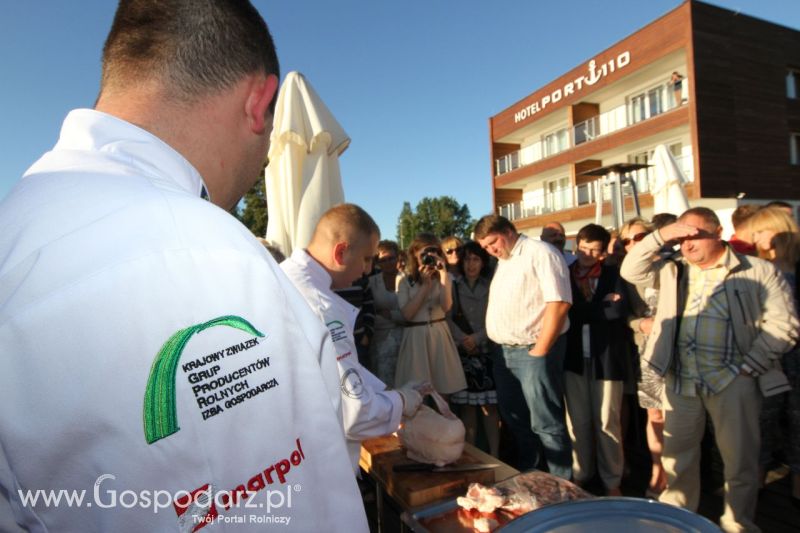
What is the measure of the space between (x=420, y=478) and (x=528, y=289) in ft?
7.45

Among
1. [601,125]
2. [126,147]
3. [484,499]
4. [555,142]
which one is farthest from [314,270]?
[555,142]

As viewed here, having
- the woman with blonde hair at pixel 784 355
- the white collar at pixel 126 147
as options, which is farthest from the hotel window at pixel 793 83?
the white collar at pixel 126 147

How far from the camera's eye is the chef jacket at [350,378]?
213 centimetres

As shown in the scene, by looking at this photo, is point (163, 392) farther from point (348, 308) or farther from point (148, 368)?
point (348, 308)

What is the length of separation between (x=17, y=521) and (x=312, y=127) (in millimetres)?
4642

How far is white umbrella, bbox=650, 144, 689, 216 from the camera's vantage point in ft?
30.8

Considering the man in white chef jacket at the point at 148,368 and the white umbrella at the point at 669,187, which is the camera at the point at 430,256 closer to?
the man in white chef jacket at the point at 148,368

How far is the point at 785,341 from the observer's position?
3029 mm

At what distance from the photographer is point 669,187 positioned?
9555mm

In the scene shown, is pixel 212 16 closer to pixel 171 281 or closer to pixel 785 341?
pixel 171 281

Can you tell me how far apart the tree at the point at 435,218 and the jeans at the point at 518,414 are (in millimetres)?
75415

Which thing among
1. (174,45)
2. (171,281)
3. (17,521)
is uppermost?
(174,45)

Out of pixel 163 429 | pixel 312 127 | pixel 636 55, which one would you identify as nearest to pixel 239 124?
pixel 163 429

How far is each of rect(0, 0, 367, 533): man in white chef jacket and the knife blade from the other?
1660 millimetres
